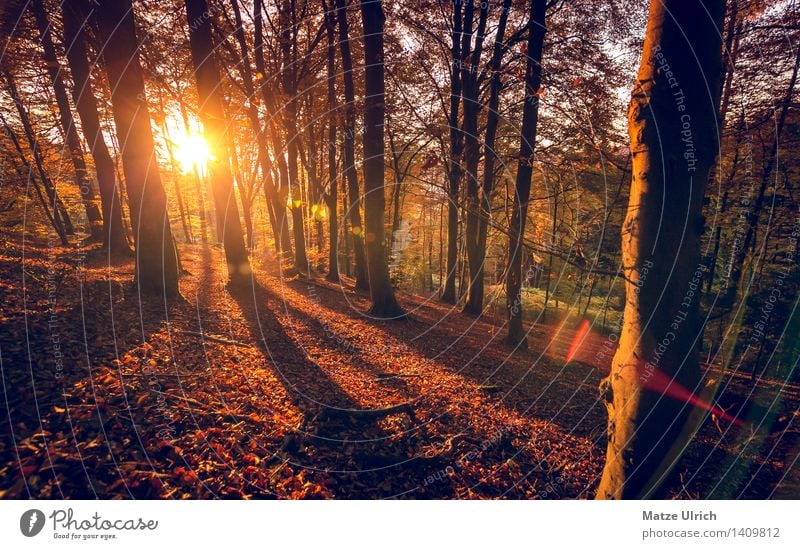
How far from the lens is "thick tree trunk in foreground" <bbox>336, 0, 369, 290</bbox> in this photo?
10.5 metres

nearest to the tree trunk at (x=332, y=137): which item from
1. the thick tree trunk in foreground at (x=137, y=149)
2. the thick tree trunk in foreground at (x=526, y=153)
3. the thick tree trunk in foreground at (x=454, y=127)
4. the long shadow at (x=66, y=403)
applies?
the thick tree trunk in foreground at (x=454, y=127)

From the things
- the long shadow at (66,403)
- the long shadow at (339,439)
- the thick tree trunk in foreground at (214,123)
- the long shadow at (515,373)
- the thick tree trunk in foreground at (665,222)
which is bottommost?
the long shadow at (515,373)

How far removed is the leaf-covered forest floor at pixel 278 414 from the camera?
3566 mm

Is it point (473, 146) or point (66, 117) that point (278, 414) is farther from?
point (66, 117)

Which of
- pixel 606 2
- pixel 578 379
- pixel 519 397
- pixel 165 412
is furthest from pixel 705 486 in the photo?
pixel 606 2

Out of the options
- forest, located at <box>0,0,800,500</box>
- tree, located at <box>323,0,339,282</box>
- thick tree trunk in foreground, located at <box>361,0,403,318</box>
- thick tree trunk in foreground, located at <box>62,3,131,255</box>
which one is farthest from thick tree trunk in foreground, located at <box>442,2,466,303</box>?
thick tree trunk in foreground, located at <box>62,3,131,255</box>

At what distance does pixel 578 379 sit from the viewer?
9.38 metres

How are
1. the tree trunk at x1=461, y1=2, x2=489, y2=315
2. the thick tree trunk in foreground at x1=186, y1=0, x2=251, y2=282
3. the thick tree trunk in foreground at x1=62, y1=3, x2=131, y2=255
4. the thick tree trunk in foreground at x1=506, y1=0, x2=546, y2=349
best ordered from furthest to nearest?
1. the tree trunk at x1=461, y1=2, x2=489, y2=315
2. the thick tree trunk in foreground at x1=62, y1=3, x2=131, y2=255
3. the thick tree trunk in foreground at x1=186, y1=0, x2=251, y2=282
4. the thick tree trunk in foreground at x1=506, y1=0, x2=546, y2=349

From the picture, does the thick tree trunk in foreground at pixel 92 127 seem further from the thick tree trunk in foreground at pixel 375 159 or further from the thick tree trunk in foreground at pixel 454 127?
the thick tree trunk in foreground at pixel 454 127

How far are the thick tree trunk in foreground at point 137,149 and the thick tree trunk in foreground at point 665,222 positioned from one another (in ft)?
33.9

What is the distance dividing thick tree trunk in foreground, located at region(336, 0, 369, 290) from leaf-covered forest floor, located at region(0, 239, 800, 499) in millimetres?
7680

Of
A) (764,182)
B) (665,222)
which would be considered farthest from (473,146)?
(665,222)

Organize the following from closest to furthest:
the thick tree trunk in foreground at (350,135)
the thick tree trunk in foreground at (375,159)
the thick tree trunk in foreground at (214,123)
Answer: the thick tree trunk in foreground at (375,159), the thick tree trunk in foreground at (214,123), the thick tree trunk in foreground at (350,135)
